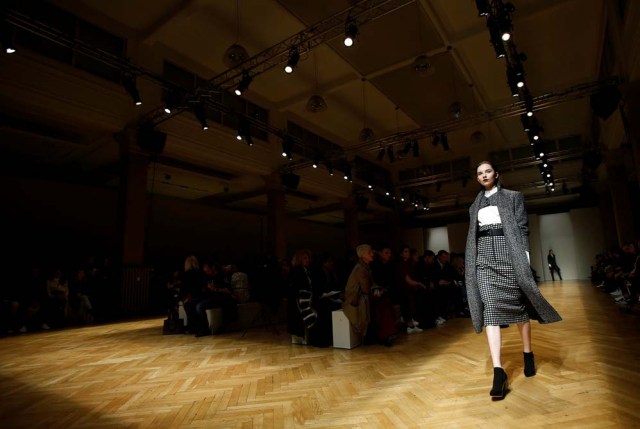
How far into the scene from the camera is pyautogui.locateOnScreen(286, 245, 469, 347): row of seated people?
3992 mm

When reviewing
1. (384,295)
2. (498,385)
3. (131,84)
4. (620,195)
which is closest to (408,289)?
(384,295)

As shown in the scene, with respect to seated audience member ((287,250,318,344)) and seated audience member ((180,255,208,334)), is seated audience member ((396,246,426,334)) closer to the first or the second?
seated audience member ((287,250,318,344))

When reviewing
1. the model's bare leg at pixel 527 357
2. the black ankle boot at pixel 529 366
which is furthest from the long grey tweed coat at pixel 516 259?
the black ankle boot at pixel 529 366

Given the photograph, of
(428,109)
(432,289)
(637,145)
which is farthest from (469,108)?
(432,289)

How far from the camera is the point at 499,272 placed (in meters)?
2.14

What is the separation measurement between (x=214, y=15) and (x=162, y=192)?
291 inches

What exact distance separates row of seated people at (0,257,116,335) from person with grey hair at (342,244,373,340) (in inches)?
238

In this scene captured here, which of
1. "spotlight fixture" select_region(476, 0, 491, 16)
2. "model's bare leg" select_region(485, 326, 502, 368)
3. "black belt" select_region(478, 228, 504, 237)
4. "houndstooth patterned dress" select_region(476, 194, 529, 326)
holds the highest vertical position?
"spotlight fixture" select_region(476, 0, 491, 16)

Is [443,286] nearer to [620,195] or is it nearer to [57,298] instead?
[57,298]

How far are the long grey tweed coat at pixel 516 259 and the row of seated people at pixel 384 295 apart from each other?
177 cm

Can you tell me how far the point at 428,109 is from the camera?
10.7 metres

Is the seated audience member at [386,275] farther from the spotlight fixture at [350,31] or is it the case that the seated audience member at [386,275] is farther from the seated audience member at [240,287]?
the spotlight fixture at [350,31]

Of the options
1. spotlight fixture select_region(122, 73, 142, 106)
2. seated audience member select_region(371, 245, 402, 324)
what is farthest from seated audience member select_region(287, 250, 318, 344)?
spotlight fixture select_region(122, 73, 142, 106)

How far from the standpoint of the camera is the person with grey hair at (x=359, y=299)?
12.4 feet
